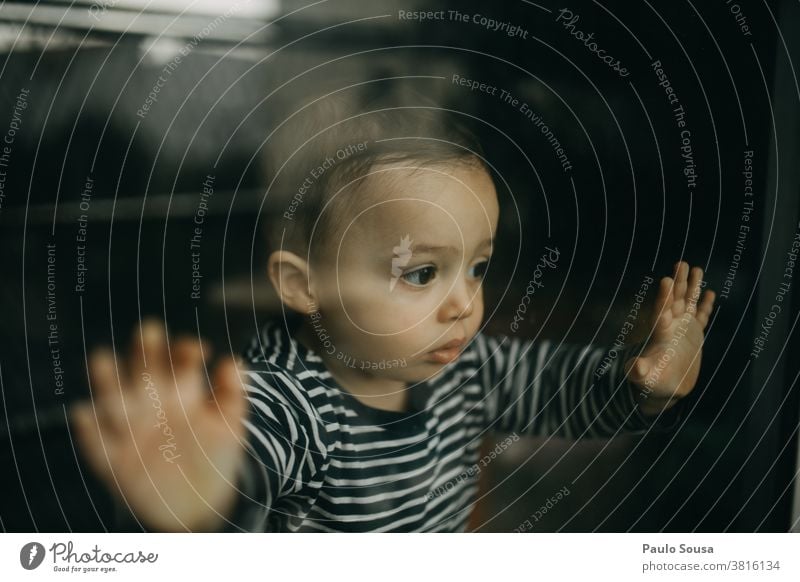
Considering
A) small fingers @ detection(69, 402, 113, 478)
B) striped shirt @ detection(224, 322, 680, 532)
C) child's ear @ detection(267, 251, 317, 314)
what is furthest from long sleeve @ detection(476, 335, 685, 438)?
small fingers @ detection(69, 402, 113, 478)

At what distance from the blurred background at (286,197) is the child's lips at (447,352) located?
0.09 feet

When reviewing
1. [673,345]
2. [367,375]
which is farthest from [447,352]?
[673,345]

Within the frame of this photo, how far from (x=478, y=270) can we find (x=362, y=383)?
0.11 meters

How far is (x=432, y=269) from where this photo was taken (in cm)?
48

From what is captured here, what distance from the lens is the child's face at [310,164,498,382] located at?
47 centimetres

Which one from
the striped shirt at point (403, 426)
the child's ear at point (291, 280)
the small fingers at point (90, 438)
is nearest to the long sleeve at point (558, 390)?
the striped shirt at point (403, 426)

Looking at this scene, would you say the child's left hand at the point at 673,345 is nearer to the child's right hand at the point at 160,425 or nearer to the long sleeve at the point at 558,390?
the long sleeve at the point at 558,390

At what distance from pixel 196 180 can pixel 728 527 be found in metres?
0.44

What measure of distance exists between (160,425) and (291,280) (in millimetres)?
133

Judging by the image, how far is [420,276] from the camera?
0.48 m

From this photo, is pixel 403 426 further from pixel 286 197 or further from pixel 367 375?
pixel 286 197

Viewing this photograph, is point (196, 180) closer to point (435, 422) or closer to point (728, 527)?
point (435, 422)

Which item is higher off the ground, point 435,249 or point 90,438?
point 435,249
